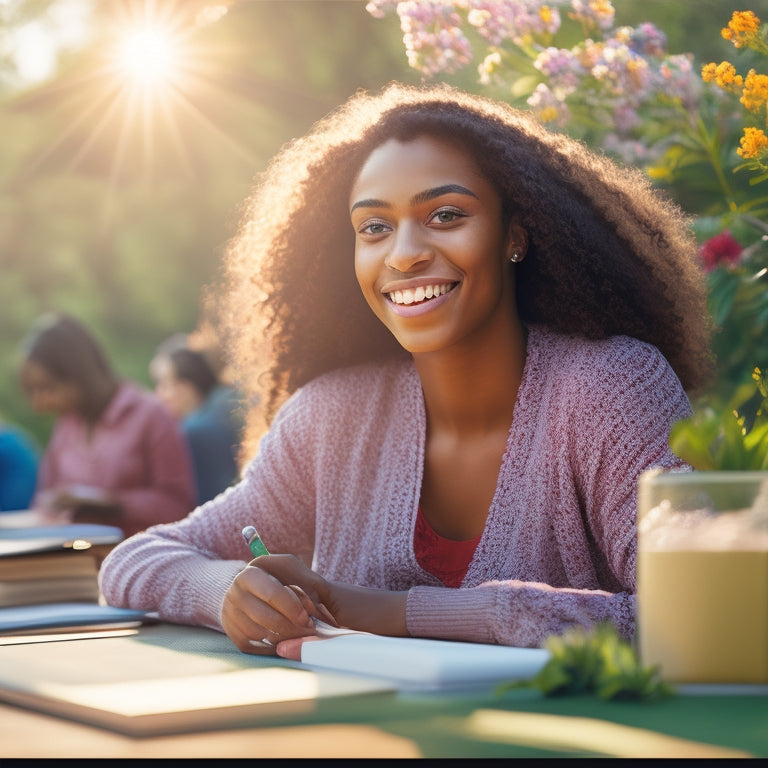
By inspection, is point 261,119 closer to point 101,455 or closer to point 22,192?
point 101,455

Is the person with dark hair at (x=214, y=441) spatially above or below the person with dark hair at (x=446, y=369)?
above

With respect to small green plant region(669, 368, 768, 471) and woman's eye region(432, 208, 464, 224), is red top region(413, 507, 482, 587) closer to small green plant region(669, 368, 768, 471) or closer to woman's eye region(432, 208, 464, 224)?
woman's eye region(432, 208, 464, 224)

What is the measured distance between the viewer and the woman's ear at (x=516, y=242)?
208cm

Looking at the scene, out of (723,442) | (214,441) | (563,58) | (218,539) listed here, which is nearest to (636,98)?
(563,58)

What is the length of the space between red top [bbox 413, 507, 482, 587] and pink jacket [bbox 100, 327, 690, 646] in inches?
1.5

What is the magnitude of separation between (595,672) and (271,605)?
21.2 inches

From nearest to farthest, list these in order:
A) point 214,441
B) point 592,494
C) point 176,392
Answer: point 592,494
point 214,441
point 176,392

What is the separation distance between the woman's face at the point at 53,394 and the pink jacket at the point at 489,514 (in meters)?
2.97

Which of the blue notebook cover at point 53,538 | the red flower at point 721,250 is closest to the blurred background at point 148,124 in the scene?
the red flower at point 721,250

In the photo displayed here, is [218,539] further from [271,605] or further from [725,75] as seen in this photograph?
[725,75]

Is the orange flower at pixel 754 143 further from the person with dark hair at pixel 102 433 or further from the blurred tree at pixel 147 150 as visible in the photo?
the person with dark hair at pixel 102 433

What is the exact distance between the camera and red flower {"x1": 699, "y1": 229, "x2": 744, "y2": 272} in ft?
8.18

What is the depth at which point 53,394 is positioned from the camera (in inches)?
201

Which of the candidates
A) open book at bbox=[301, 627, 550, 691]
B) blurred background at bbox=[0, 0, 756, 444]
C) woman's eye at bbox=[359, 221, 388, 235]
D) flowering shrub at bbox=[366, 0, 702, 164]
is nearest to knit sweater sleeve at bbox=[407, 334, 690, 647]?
open book at bbox=[301, 627, 550, 691]
